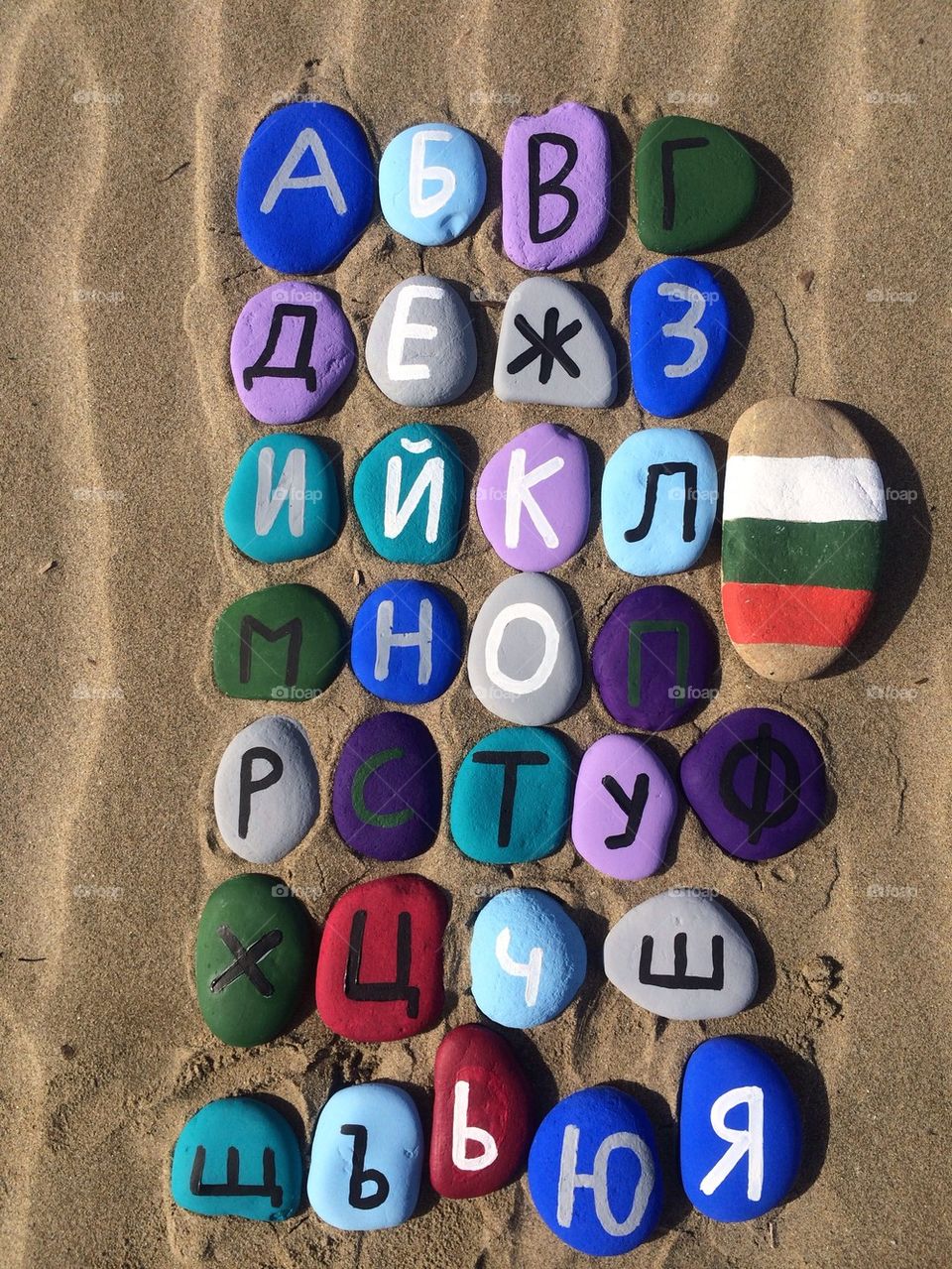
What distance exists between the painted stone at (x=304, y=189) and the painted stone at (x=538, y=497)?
1.83 feet

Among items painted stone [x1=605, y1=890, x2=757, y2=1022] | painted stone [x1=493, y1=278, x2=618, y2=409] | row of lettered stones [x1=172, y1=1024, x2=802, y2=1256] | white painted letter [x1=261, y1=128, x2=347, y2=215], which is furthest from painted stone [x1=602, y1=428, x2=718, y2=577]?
row of lettered stones [x1=172, y1=1024, x2=802, y2=1256]

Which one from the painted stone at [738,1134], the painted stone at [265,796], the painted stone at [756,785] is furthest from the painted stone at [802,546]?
the painted stone at [265,796]

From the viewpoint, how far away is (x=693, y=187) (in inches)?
67.3

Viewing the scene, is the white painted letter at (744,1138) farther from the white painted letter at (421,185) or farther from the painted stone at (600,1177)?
the white painted letter at (421,185)

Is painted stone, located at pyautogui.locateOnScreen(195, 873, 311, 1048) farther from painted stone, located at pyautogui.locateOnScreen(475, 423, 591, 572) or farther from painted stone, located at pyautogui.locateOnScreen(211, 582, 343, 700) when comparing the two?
painted stone, located at pyautogui.locateOnScreen(475, 423, 591, 572)

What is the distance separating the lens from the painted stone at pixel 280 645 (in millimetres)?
1708

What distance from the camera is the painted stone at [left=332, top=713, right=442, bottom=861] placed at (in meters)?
1.69

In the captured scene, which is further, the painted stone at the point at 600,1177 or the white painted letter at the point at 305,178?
the white painted letter at the point at 305,178

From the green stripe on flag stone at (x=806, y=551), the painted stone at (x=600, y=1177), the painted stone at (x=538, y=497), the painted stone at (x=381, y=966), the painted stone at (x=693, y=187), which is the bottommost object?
the painted stone at (x=600, y=1177)

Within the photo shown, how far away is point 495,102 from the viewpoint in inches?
69.9

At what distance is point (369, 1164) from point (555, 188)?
74.9 inches

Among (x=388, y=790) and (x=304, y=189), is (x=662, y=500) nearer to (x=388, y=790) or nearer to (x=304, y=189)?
(x=388, y=790)

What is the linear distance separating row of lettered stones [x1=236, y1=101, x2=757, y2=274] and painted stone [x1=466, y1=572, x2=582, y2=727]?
2.16 ft

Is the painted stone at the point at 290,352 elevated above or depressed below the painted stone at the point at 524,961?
above
